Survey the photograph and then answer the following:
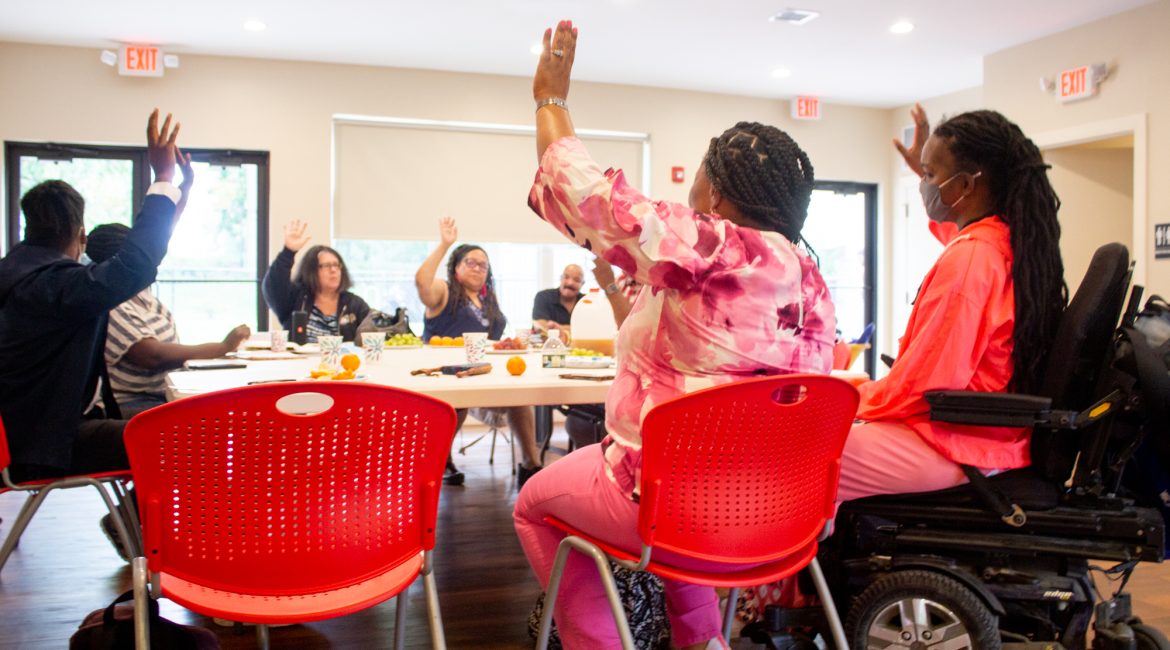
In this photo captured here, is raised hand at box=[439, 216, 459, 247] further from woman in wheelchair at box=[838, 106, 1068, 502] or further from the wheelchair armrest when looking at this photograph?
the wheelchair armrest

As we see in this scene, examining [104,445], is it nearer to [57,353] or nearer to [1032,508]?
[57,353]

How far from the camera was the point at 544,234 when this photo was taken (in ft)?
21.6

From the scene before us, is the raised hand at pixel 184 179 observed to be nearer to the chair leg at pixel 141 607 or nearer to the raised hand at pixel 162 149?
the raised hand at pixel 162 149

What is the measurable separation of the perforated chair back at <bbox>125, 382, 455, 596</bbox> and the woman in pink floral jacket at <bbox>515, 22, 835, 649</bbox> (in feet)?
1.02

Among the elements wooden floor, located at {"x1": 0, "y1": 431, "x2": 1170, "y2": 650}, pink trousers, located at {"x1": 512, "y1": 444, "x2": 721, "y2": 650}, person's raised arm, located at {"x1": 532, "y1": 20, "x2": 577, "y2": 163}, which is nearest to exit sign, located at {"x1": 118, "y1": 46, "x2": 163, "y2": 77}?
wooden floor, located at {"x1": 0, "y1": 431, "x2": 1170, "y2": 650}

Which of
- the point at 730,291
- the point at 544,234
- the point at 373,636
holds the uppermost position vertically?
the point at 544,234

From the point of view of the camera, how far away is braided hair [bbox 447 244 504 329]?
14.7 ft

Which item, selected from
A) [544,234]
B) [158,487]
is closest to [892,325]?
[544,234]

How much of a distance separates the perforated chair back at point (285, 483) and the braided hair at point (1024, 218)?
116 cm

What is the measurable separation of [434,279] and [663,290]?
123 inches

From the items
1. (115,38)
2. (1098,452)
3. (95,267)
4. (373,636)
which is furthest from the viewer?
(115,38)

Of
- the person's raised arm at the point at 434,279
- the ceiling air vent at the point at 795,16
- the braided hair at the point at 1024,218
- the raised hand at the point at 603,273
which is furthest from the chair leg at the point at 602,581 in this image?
the ceiling air vent at the point at 795,16

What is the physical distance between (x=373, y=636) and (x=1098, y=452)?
1755 millimetres

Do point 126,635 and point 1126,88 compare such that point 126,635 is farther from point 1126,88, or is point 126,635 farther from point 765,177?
point 1126,88
